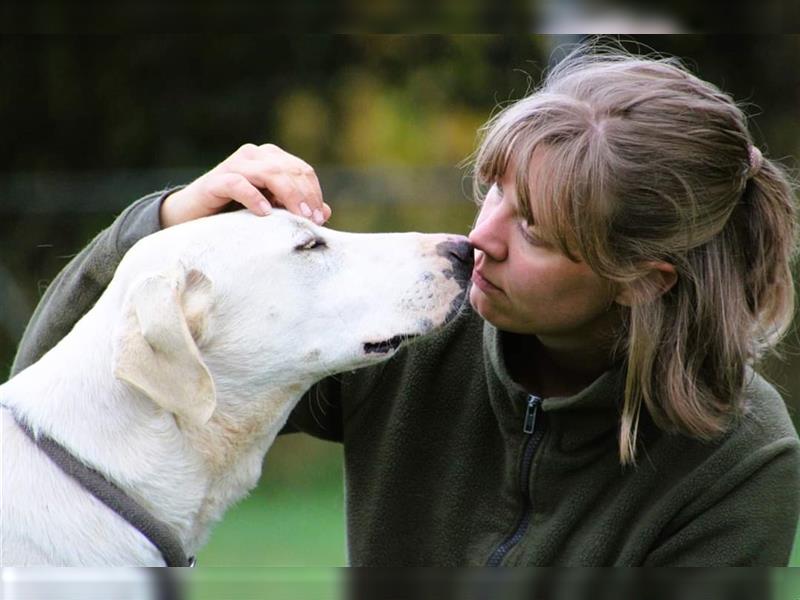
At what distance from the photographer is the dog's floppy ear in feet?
7.13

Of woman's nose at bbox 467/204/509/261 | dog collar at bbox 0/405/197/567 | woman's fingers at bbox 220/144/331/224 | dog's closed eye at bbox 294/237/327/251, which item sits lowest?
dog collar at bbox 0/405/197/567

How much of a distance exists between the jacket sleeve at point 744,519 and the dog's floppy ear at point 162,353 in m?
1.02

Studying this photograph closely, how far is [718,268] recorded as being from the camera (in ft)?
8.00

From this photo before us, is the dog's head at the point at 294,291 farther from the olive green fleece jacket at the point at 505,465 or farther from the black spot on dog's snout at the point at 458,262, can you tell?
the olive green fleece jacket at the point at 505,465

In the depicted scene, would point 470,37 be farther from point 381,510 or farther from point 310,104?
point 381,510

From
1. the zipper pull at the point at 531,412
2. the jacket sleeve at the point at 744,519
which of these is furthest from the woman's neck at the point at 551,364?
the jacket sleeve at the point at 744,519

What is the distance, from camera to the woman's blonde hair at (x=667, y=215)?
7.73 ft

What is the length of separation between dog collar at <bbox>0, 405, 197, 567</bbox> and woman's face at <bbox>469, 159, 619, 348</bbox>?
0.80 metres

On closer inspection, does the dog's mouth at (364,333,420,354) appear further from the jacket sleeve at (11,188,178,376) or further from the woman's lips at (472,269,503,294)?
the jacket sleeve at (11,188,178,376)

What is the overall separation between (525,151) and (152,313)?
84 cm

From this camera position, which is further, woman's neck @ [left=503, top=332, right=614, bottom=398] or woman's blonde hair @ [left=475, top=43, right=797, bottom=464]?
woman's neck @ [left=503, top=332, right=614, bottom=398]

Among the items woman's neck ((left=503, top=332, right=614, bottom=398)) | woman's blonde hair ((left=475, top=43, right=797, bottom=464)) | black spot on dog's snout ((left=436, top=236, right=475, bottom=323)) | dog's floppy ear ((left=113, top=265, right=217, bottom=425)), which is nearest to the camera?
dog's floppy ear ((left=113, top=265, right=217, bottom=425))

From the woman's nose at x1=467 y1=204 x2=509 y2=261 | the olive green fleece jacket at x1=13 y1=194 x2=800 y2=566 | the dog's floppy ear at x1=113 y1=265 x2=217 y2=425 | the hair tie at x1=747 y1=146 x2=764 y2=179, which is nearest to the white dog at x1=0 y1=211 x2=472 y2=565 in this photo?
the dog's floppy ear at x1=113 y1=265 x2=217 y2=425

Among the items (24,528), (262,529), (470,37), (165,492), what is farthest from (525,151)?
(470,37)
